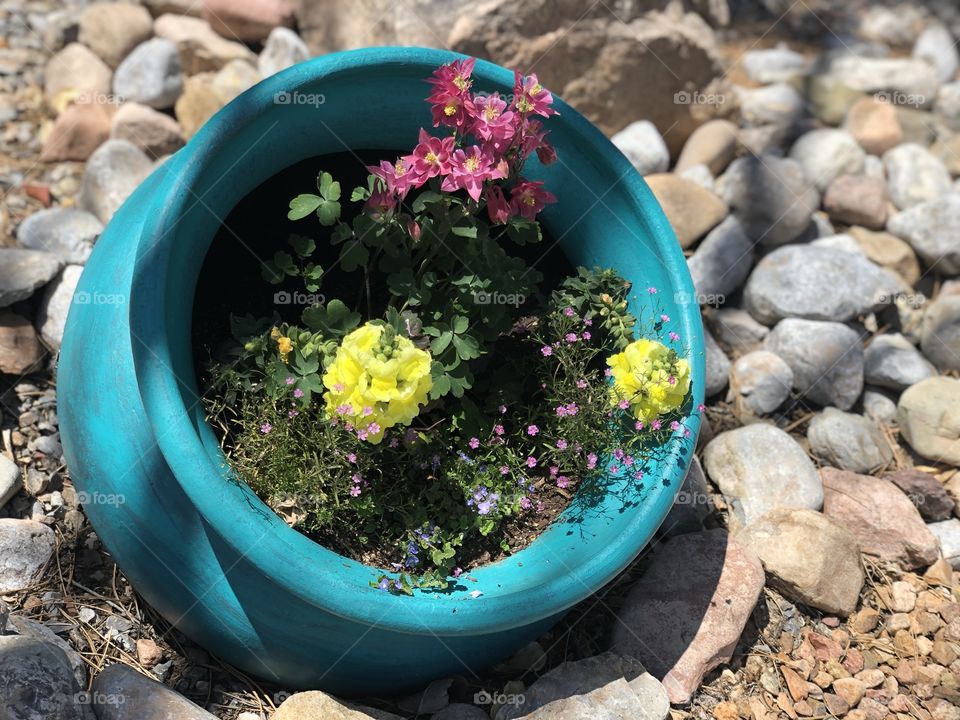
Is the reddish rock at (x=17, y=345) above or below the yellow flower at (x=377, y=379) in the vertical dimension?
below

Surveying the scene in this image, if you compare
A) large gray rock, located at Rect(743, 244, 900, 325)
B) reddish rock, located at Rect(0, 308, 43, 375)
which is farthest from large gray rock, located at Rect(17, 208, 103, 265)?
large gray rock, located at Rect(743, 244, 900, 325)

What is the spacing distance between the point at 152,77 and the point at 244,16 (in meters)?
0.43

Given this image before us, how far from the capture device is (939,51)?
3955 mm

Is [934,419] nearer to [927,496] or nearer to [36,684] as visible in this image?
[927,496]

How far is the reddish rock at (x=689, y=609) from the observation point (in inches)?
79.8

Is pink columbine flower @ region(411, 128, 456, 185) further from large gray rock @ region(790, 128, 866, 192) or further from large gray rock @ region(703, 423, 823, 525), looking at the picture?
large gray rock @ region(790, 128, 866, 192)

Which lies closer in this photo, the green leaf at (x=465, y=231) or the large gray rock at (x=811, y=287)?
the green leaf at (x=465, y=231)

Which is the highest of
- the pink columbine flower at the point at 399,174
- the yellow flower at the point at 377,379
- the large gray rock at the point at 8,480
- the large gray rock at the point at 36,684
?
the pink columbine flower at the point at 399,174

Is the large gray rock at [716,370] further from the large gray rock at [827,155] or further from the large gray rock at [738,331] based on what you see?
the large gray rock at [827,155]

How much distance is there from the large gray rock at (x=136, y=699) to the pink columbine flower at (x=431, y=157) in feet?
3.26

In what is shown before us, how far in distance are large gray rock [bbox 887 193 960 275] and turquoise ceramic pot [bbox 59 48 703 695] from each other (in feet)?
4.92

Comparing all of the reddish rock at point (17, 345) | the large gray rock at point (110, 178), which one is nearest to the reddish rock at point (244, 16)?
the large gray rock at point (110, 178)

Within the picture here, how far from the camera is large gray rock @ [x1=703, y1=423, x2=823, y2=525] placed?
237cm

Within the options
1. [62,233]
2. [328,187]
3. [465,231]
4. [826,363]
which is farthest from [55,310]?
[826,363]
